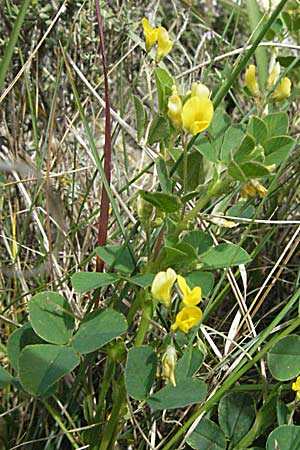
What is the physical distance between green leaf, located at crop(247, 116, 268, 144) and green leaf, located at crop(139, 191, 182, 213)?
0.34 ft

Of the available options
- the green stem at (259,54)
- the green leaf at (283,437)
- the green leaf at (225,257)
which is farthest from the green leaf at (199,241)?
the green stem at (259,54)

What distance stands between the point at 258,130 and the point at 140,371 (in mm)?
265

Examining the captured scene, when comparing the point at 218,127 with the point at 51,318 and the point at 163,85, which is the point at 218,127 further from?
the point at 51,318

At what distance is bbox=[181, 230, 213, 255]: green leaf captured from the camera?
0.64 meters

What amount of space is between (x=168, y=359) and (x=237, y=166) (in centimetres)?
20

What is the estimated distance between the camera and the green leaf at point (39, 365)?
624mm

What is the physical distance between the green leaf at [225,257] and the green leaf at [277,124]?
4.9 inches

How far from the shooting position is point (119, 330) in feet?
2.04

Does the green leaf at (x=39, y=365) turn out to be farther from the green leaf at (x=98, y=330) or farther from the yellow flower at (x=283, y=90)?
the yellow flower at (x=283, y=90)

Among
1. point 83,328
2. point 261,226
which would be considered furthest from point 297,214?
point 83,328

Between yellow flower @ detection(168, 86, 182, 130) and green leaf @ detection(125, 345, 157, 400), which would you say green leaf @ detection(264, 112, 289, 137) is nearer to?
yellow flower @ detection(168, 86, 182, 130)

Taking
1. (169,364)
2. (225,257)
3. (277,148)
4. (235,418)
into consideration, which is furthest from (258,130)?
(235,418)

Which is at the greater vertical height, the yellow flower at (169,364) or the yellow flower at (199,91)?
the yellow flower at (199,91)

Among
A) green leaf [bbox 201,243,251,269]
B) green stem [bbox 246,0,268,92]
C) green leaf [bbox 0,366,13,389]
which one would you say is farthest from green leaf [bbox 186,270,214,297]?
green stem [bbox 246,0,268,92]
